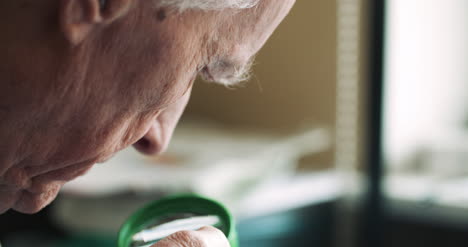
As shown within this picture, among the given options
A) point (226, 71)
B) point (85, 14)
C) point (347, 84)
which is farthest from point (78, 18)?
point (347, 84)

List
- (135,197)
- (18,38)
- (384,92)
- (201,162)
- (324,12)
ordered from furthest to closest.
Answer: (324,12) → (384,92) → (201,162) → (135,197) → (18,38)

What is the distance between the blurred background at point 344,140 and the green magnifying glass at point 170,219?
2.47 feet

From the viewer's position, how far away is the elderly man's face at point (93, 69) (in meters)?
0.42

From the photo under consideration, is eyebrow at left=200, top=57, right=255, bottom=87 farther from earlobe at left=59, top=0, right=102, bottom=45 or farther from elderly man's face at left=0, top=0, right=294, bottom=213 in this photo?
earlobe at left=59, top=0, right=102, bottom=45

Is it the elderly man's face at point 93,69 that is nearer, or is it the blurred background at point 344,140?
the elderly man's face at point 93,69

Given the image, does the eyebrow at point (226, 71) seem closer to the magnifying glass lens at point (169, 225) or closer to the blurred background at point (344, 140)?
the magnifying glass lens at point (169, 225)

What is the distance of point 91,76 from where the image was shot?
0.45m

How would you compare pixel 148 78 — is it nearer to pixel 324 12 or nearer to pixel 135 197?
pixel 135 197

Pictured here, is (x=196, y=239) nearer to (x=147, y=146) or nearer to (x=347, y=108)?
(x=147, y=146)

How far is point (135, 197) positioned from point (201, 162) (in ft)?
0.57

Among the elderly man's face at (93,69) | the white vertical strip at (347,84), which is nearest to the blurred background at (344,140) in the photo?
the white vertical strip at (347,84)

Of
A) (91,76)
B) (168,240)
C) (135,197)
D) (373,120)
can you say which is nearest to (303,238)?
(373,120)

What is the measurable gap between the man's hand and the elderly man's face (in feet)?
0.27

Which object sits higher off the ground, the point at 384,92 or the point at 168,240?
the point at 168,240
